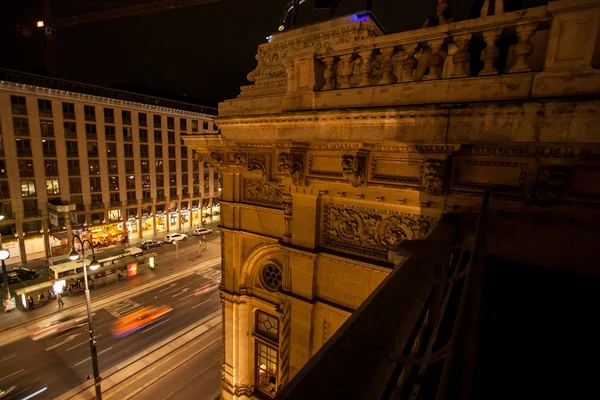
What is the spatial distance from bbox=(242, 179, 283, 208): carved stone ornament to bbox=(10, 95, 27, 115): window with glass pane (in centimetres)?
3422

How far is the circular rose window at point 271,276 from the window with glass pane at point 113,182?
116ft

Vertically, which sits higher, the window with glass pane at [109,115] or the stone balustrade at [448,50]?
the window with glass pane at [109,115]

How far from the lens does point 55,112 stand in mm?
30469

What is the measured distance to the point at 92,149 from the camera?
110ft

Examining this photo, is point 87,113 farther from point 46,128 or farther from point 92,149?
point 46,128

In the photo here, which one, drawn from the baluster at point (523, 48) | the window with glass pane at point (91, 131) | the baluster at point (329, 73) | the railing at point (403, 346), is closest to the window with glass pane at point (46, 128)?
the window with glass pane at point (91, 131)

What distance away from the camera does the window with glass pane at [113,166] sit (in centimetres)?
3503

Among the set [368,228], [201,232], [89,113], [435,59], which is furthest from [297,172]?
[201,232]

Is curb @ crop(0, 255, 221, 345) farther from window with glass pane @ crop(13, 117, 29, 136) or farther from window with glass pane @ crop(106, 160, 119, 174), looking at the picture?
window with glass pane @ crop(13, 117, 29, 136)

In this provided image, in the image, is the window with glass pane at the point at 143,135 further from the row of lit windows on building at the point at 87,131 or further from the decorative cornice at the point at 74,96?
the decorative cornice at the point at 74,96

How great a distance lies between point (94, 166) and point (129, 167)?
3887mm

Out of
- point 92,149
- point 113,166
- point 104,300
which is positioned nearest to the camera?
point 104,300

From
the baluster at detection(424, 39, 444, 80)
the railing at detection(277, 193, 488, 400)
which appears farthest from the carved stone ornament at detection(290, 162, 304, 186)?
the railing at detection(277, 193, 488, 400)

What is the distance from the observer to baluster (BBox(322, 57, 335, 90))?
5184 millimetres
